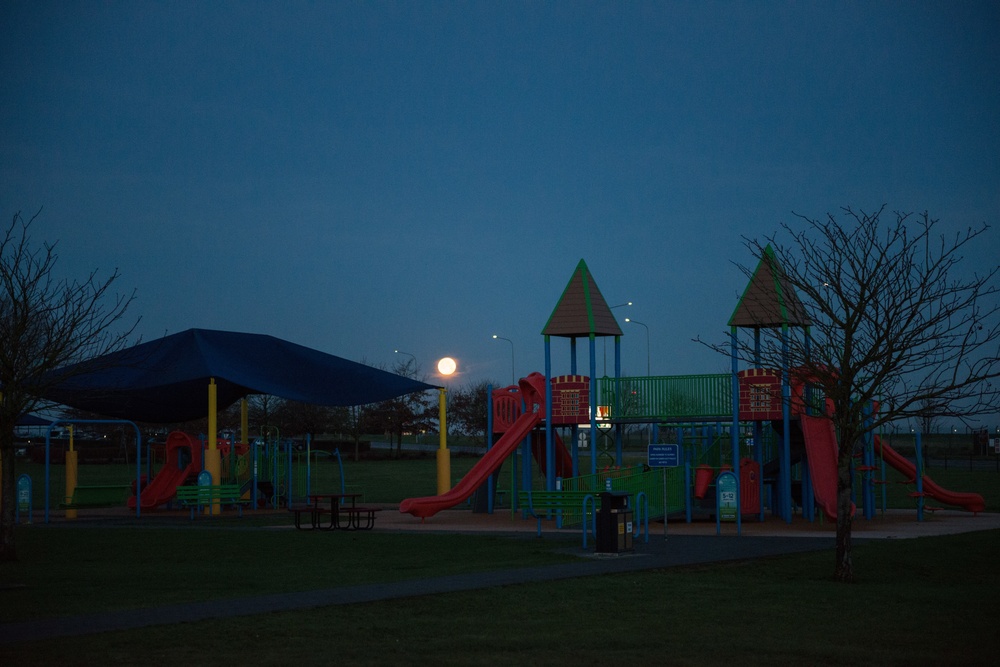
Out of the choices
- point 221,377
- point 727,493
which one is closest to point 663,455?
point 727,493

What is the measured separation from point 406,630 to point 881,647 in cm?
458

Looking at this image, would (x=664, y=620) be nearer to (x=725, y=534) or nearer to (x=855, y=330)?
(x=855, y=330)

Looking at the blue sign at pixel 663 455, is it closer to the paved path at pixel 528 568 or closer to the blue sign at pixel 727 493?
the paved path at pixel 528 568

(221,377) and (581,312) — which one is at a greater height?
(581,312)

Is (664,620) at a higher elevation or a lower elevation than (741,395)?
lower

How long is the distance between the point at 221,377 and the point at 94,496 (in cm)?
690

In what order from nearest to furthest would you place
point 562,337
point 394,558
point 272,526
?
point 394,558 < point 272,526 < point 562,337

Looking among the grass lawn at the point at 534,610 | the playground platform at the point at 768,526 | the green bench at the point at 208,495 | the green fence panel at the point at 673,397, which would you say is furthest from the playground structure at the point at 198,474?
the grass lawn at the point at 534,610

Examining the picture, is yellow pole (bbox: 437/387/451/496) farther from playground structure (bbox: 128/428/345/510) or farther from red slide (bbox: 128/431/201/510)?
red slide (bbox: 128/431/201/510)

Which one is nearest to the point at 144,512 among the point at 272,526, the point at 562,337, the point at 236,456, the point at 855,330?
the point at 236,456

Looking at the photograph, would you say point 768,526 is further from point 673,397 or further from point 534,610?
point 534,610

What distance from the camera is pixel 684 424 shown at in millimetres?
32688

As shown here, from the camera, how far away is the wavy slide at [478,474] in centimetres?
2925

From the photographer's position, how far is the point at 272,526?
28.0 meters
